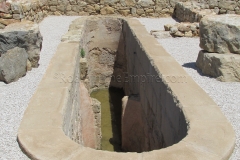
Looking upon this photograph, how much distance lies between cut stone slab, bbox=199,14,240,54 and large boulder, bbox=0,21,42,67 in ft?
10.6

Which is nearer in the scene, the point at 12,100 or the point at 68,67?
the point at 12,100

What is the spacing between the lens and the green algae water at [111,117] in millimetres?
6770

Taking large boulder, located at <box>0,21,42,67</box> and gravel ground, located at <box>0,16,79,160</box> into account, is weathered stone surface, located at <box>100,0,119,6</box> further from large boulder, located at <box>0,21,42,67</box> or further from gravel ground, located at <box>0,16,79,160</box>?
large boulder, located at <box>0,21,42,67</box>

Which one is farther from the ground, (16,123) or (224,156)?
(224,156)

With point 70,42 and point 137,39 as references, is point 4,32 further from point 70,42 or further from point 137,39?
point 137,39

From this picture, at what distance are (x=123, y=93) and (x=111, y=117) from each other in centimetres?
165

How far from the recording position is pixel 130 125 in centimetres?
604

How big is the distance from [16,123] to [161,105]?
2004 mm

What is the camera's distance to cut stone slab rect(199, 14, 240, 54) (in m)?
4.89

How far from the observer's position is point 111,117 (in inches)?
316

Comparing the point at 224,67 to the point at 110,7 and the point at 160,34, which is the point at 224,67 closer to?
the point at 160,34

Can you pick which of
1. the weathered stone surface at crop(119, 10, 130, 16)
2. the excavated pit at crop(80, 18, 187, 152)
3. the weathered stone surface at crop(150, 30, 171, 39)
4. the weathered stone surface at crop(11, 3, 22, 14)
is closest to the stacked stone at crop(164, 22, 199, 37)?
the weathered stone surface at crop(150, 30, 171, 39)

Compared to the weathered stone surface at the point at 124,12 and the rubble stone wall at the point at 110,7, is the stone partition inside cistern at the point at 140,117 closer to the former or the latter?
the rubble stone wall at the point at 110,7

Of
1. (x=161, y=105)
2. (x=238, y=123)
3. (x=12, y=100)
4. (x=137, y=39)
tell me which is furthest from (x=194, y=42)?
(x=12, y=100)
